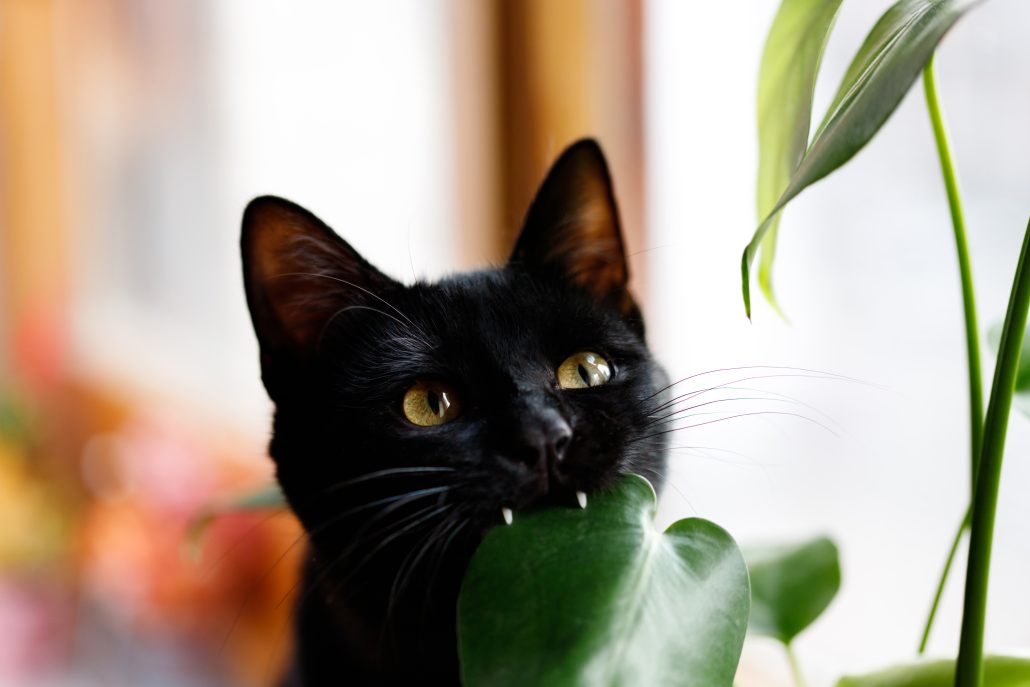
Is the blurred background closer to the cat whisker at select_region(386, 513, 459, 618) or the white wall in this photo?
the white wall

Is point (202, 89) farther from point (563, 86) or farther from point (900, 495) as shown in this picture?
point (900, 495)

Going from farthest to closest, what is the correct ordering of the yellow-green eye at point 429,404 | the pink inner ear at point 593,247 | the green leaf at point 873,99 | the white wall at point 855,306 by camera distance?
the white wall at point 855,306
the pink inner ear at point 593,247
the yellow-green eye at point 429,404
the green leaf at point 873,99

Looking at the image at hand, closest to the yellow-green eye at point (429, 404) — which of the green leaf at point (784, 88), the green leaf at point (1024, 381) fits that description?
the green leaf at point (784, 88)

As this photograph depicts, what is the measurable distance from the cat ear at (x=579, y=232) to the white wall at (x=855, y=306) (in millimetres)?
205

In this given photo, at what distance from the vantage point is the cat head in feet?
1.75

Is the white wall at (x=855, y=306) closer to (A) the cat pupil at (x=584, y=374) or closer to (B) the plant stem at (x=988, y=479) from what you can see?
(A) the cat pupil at (x=584, y=374)

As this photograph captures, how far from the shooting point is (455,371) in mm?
605

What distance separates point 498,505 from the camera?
517 mm

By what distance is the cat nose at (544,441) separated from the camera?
0.52 m

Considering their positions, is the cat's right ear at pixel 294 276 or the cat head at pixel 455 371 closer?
the cat head at pixel 455 371

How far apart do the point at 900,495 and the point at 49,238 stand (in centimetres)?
247

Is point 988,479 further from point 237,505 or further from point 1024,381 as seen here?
point 237,505

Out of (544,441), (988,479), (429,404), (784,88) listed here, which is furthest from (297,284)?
(988,479)

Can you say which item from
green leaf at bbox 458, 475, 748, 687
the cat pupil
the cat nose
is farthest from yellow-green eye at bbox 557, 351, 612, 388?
green leaf at bbox 458, 475, 748, 687
